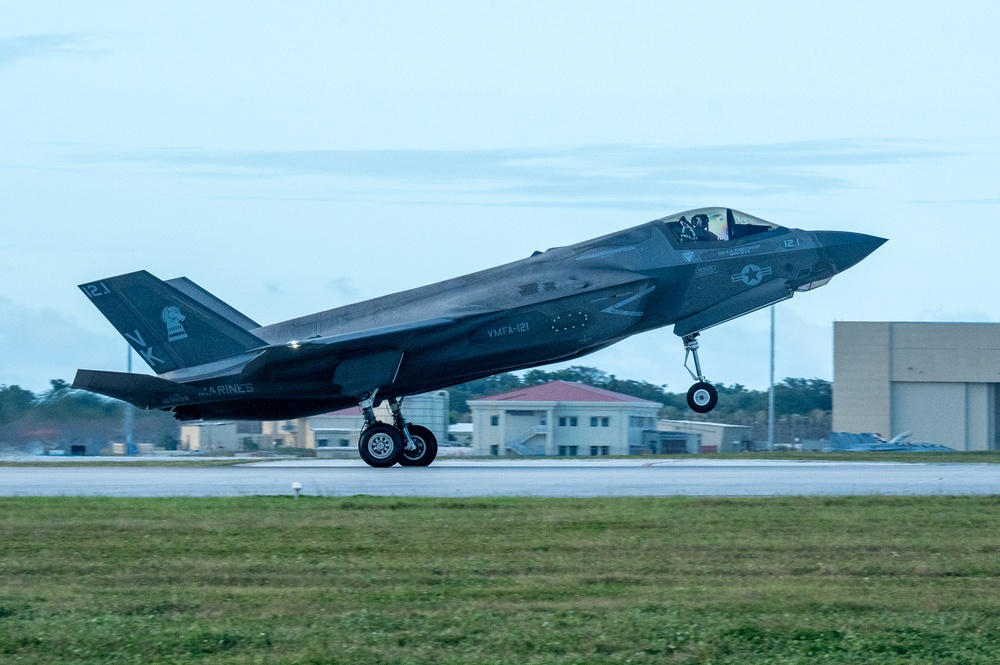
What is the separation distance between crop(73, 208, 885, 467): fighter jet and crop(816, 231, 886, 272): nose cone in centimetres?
3

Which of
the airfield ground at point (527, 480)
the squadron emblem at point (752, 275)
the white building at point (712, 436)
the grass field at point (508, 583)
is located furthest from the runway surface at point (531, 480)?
the white building at point (712, 436)

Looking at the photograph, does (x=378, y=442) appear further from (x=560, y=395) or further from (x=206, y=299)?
(x=560, y=395)

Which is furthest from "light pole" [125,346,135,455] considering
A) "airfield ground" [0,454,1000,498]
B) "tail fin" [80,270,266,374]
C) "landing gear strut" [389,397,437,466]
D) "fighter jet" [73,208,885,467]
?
"landing gear strut" [389,397,437,466]

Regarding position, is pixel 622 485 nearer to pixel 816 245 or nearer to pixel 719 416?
pixel 816 245

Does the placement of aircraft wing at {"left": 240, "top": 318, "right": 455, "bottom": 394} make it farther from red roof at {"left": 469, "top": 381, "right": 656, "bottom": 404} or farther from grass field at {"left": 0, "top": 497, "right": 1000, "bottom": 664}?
red roof at {"left": 469, "top": 381, "right": 656, "bottom": 404}

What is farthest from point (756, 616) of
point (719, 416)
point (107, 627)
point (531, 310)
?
point (719, 416)

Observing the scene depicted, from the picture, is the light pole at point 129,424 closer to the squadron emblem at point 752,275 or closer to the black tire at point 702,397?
the black tire at point 702,397

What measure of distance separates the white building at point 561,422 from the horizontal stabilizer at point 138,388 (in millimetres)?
33440

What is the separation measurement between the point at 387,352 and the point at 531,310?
2642 mm

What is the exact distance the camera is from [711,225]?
23688mm

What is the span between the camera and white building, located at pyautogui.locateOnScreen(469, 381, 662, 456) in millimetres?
57969

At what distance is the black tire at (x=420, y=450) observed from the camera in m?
23.8

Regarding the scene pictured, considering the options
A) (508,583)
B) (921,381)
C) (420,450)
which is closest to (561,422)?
(921,381)

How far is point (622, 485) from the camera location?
58.7 ft
